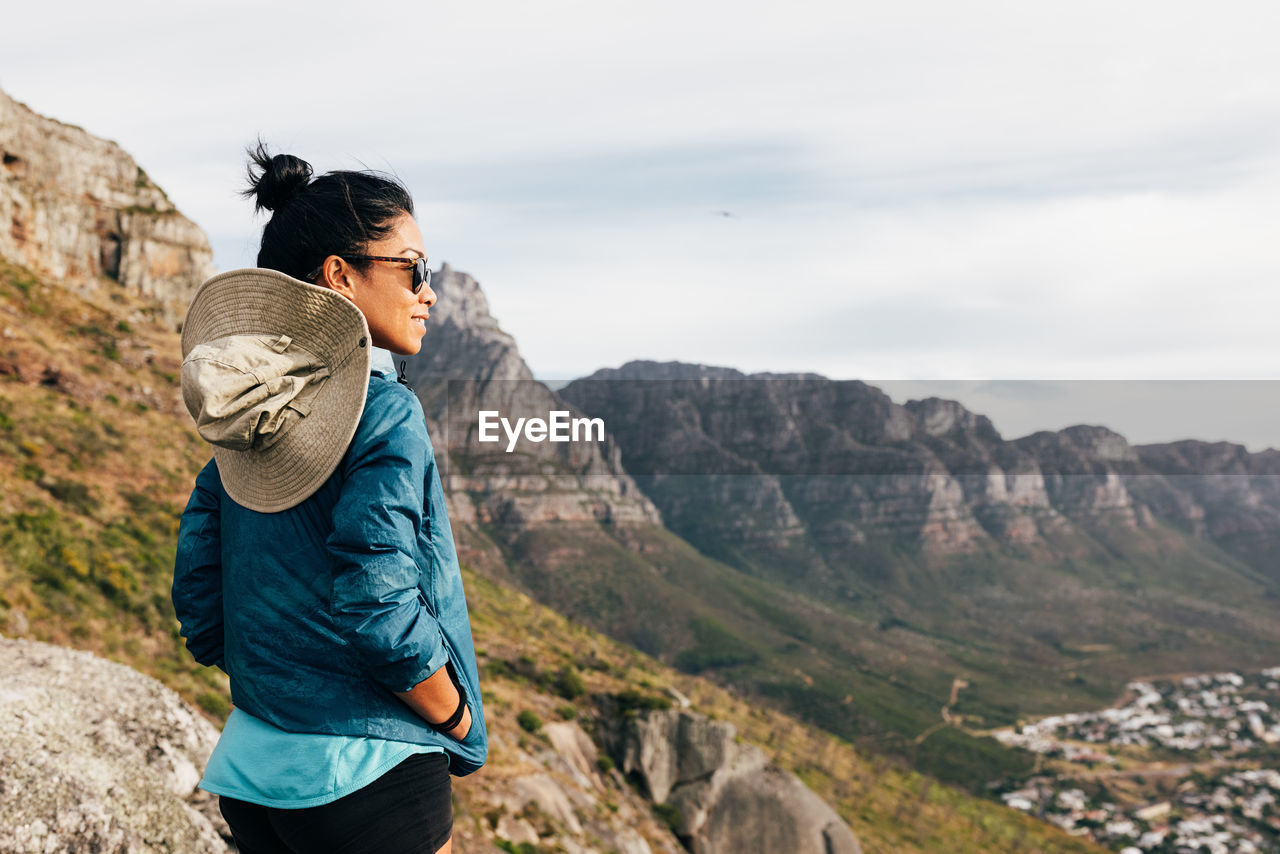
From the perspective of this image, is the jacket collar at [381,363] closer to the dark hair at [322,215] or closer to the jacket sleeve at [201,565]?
the dark hair at [322,215]

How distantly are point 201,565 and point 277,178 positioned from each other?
1.25 m

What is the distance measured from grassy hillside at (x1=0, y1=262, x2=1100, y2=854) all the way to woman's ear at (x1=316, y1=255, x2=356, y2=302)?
42.5 ft

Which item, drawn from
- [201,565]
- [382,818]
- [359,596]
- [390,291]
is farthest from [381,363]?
[382,818]

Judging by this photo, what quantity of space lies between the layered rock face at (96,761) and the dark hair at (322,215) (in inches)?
128

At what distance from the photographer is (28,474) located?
2239 cm

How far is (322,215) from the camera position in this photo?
2398mm

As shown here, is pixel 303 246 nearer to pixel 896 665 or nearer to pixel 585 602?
pixel 585 602

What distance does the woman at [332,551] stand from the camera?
2012 mm

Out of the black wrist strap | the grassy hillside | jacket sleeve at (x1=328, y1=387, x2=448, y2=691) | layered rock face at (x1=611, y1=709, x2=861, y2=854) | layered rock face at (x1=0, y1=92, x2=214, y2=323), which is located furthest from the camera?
layered rock face at (x1=0, y1=92, x2=214, y2=323)

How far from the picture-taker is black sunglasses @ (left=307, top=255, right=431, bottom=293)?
7.84 ft

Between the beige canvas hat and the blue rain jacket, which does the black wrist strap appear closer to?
the blue rain jacket

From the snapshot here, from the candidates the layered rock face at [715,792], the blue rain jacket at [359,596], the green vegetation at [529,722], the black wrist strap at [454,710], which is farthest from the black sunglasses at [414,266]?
the layered rock face at [715,792]

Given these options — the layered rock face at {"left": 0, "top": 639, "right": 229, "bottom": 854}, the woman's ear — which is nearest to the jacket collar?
the woman's ear

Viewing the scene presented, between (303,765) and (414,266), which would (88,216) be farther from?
(303,765)
